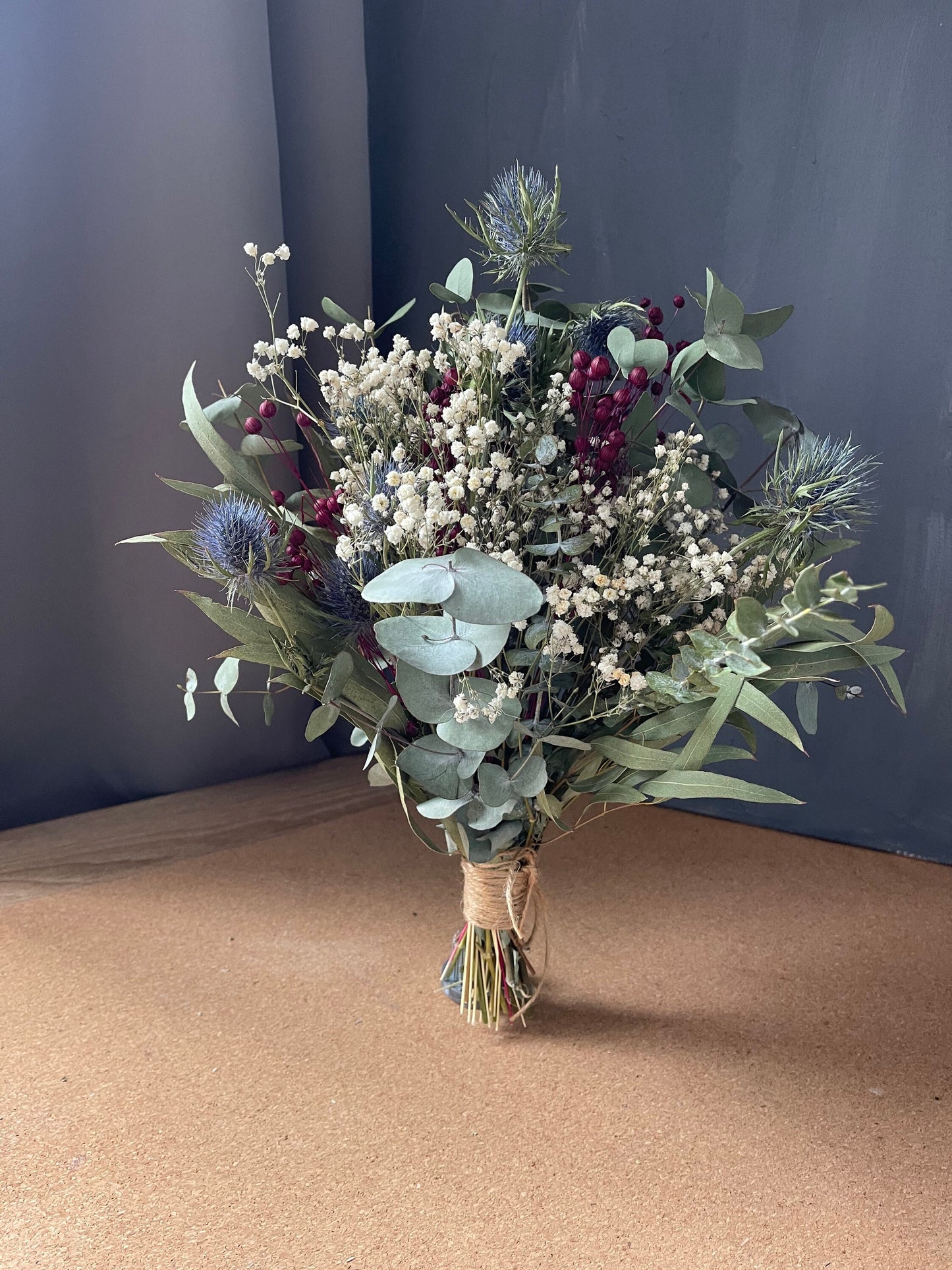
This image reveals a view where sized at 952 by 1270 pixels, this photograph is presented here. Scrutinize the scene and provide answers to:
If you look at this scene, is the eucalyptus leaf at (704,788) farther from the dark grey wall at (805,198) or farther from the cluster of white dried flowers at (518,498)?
the dark grey wall at (805,198)

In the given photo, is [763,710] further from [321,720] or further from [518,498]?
[321,720]

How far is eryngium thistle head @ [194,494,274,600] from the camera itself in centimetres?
63

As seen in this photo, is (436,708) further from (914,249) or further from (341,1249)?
(914,249)

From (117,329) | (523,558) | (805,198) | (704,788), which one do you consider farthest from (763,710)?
(117,329)

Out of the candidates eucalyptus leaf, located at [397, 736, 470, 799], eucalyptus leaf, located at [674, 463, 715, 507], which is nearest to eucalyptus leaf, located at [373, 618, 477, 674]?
eucalyptus leaf, located at [397, 736, 470, 799]

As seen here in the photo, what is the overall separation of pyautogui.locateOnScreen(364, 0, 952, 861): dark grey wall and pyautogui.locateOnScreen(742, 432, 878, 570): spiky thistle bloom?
49 centimetres

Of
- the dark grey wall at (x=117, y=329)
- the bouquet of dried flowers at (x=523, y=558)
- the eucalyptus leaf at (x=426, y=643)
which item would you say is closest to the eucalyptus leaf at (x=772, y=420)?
the bouquet of dried flowers at (x=523, y=558)

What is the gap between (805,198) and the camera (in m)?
1.15

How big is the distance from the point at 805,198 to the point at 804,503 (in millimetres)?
624

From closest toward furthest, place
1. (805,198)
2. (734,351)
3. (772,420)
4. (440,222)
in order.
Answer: (734,351) < (772,420) < (805,198) < (440,222)

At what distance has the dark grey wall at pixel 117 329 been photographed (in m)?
1.13

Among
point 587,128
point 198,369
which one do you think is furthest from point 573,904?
point 587,128

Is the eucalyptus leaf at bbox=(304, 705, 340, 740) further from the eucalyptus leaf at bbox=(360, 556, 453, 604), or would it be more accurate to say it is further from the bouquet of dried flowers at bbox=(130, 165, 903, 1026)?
the eucalyptus leaf at bbox=(360, 556, 453, 604)

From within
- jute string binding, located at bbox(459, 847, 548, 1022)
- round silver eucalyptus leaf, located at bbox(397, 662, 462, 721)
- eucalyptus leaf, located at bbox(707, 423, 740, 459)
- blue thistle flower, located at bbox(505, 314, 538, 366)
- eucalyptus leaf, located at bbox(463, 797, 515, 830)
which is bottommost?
jute string binding, located at bbox(459, 847, 548, 1022)
